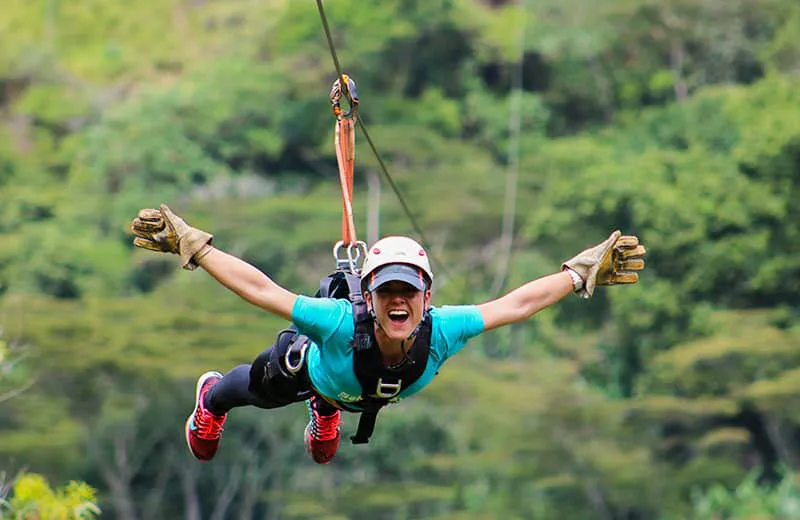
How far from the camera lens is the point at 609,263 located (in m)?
5.32

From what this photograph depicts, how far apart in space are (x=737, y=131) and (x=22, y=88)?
15.0 metres

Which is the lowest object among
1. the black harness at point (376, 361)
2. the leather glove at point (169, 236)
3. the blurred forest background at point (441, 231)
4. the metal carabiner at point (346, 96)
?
the black harness at point (376, 361)

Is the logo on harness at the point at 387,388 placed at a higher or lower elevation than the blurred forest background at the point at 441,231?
lower

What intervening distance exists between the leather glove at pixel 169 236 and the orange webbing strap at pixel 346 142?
0.83 m

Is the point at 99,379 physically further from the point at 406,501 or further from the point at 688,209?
the point at 688,209

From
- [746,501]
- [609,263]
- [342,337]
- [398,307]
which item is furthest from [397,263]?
[746,501]

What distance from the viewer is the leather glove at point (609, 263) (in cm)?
527

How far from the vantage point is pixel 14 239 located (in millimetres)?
27359

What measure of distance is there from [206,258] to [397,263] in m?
0.53

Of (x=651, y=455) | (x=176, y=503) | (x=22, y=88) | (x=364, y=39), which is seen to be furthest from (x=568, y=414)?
(x=22, y=88)

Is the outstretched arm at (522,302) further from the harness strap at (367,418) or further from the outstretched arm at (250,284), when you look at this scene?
the outstretched arm at (250,284)

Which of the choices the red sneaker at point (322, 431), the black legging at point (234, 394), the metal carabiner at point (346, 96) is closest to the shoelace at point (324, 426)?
the red sneaker at point (322, 431)

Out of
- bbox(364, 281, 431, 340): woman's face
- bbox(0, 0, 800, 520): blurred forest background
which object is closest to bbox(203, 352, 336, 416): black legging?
bbox(364, 281, 431, 340): woman's face

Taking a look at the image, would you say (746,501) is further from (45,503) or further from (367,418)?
(367,418)
